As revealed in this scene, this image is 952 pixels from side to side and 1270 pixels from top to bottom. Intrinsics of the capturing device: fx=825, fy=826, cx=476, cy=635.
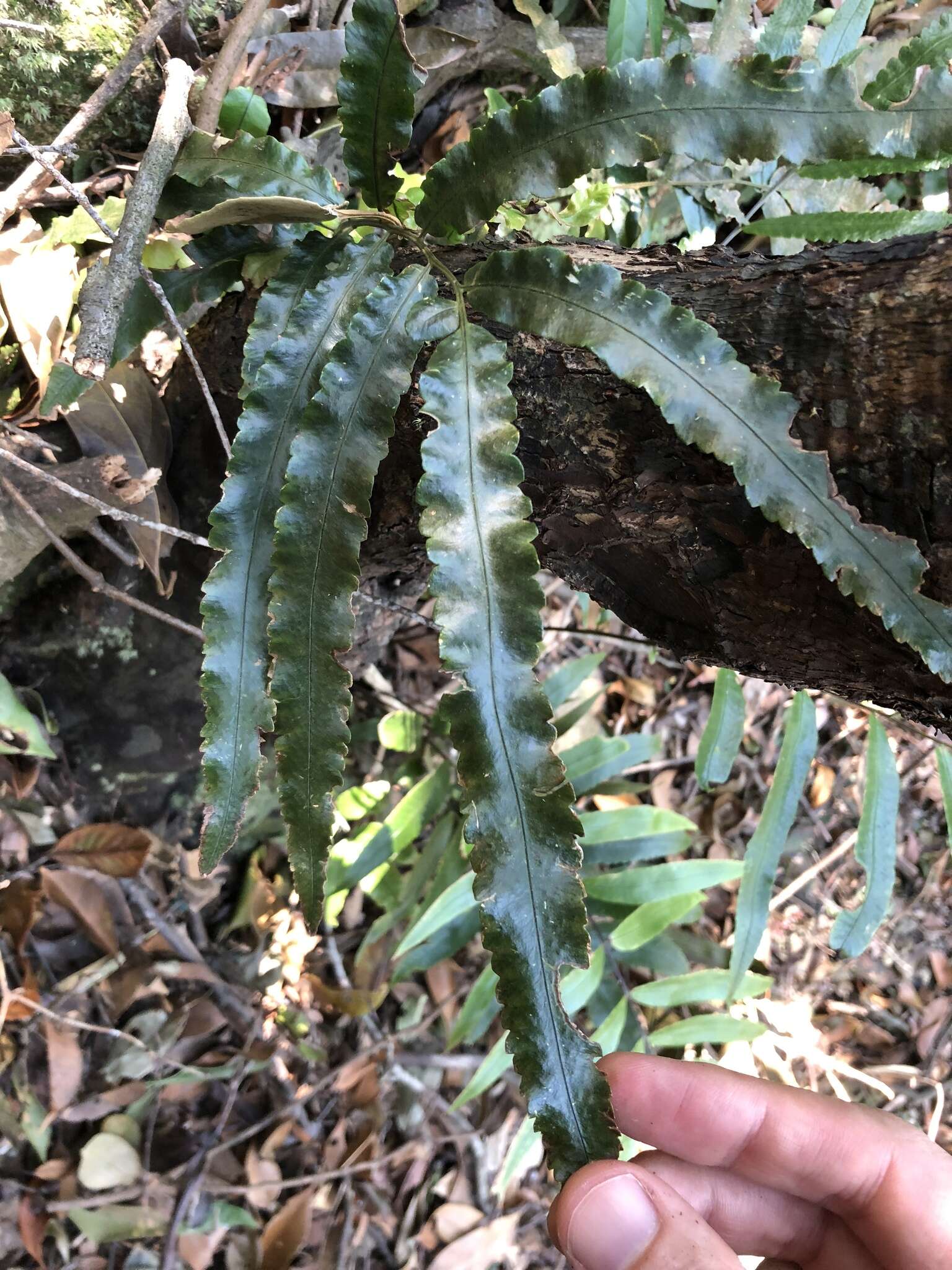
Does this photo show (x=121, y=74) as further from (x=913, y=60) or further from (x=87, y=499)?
(x=913, y=60)

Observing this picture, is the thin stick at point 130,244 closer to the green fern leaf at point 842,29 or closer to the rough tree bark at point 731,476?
the rough tree bark at point 731,476

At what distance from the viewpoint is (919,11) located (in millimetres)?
1618

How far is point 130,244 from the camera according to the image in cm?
90

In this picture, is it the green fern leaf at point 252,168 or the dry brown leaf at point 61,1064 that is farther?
the dry brown leaf at point 61,1064

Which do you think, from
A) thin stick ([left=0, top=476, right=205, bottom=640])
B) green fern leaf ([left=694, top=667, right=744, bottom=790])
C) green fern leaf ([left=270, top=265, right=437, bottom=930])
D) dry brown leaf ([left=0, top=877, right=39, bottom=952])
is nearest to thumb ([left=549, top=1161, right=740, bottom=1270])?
green fern leaf ([left=270, top=265, right=437, bottom=930])

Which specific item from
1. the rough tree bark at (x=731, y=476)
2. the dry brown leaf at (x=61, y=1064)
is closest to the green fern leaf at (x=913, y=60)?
the rough tree bark at (x=731, y=476)

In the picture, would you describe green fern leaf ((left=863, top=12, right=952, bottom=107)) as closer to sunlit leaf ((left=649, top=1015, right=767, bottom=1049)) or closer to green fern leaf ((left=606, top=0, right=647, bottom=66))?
green fern leaf ((left=606, top=0, right=647, bottom=66))

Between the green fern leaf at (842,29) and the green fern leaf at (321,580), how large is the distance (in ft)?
3.51

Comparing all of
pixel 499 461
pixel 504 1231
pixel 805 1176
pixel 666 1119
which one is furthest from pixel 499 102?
pixel 504 1231

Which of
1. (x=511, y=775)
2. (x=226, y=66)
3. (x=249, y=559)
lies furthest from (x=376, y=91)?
(x=511, y=775)

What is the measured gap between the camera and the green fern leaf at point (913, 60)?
0.80 metres

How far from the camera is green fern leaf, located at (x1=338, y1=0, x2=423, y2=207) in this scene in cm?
87

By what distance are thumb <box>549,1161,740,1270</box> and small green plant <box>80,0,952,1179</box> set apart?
3cm

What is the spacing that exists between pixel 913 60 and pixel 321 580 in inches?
31.2
